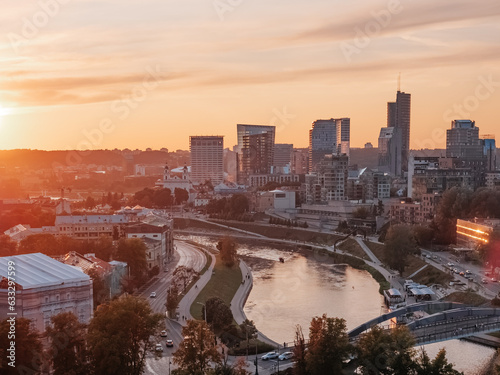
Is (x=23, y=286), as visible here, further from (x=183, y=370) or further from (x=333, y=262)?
(x=333, y=262)

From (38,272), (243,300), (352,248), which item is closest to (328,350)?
(38,272)

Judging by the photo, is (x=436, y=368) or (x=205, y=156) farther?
(x=205, y=156)

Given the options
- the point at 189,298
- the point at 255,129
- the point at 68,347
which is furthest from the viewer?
the point at 255,129

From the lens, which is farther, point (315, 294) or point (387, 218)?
point (387, 218)

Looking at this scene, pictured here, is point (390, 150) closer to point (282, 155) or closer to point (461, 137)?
point (282, 155)

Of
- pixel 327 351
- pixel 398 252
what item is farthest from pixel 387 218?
pixel 327 351

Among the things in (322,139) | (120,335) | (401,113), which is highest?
(401,113)

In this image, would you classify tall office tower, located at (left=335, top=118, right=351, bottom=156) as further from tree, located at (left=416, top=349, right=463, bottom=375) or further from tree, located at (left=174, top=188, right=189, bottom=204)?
tree, located at (left=416, top=349, right=463, bottom=375)
